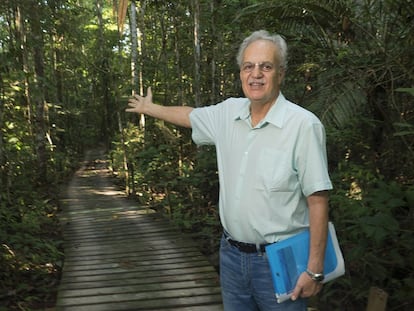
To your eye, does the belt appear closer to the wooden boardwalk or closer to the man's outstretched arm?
the man's outstretched arm

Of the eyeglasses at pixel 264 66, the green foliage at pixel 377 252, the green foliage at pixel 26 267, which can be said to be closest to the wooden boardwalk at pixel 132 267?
the green foliage at pixel 26 267

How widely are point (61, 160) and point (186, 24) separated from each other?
36.4 ft

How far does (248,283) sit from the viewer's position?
7.01 feet

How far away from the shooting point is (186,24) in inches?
531

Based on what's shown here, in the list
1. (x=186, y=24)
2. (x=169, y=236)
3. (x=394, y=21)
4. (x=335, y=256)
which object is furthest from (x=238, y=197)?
(x=186, y=24)

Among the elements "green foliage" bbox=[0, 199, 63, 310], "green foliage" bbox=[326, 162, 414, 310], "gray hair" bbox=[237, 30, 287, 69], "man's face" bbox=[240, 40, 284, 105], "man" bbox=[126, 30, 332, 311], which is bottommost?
"green foliage" bbox=[0, 199, 63, 310]

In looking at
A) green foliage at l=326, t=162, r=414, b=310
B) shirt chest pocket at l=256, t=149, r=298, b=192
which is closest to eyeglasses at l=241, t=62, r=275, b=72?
shirt chest pocket at l=256, t=149, r=298, b=192

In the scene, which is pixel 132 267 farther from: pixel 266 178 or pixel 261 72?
pixel 261 72

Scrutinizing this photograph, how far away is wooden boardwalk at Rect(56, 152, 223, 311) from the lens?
4.62 meters

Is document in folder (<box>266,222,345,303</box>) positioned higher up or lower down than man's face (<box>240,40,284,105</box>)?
lower down

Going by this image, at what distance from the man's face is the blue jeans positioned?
2.55ft

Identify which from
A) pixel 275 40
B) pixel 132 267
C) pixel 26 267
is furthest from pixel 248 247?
pixel 26 267

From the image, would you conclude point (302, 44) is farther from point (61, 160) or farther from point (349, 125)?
point (61, 160)

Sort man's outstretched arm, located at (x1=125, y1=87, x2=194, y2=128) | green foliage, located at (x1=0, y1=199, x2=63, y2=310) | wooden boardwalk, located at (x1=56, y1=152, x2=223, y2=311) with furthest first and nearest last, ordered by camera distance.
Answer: green foliage, located at (x1=0, y1=199, x2=63, y2=310) → wooden boardwalk, located at (x1=56, y1=152, x2=223, y2=311) → man's outstretched arm, located at (x1=125, y1=87, x2=194, y2=128)
